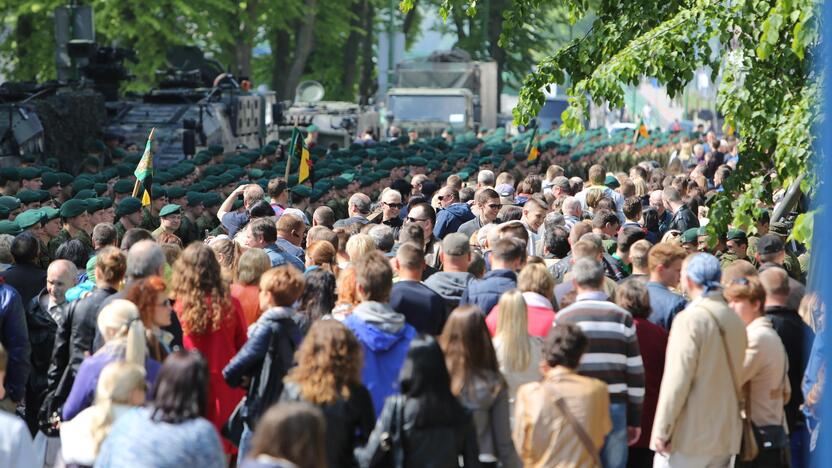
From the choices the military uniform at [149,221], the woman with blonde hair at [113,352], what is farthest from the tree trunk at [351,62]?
the woman with blonde hair at [113,352]

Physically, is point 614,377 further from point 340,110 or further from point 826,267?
point 340,110

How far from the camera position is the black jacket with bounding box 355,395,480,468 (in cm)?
693

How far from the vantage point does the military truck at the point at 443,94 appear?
37.6 meters

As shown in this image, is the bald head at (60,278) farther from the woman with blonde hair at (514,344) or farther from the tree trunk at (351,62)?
the tree trunk at (351,62)

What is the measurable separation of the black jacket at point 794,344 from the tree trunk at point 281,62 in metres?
36.7

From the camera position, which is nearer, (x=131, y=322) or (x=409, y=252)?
(x=131, y=322)

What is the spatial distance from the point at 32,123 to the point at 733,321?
1664cm

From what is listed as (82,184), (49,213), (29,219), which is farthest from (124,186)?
(29,219)

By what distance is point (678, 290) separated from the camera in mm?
10398

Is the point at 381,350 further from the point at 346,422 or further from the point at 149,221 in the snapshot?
the point at 149,221

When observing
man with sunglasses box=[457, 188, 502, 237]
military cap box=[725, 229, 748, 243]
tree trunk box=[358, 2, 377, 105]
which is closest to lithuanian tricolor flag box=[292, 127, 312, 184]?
man with sunglasses box=[457, 188, 502, 237]

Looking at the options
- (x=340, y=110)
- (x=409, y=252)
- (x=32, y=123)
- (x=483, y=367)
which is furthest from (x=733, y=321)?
(x=340, y=110)

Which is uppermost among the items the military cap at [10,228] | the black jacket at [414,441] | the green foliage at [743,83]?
the green foliage at [743,83]

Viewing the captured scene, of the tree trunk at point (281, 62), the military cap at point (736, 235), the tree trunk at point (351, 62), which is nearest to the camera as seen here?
the military cap at point (736, 235)
